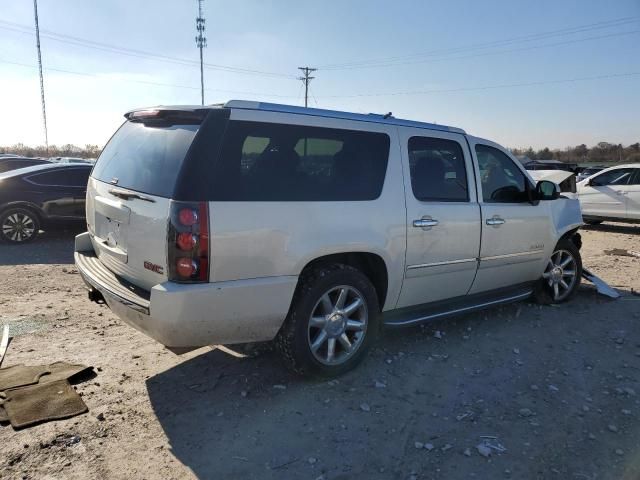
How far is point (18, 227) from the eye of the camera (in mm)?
9141

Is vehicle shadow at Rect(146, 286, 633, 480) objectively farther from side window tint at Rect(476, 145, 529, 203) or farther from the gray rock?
side window tint at Rect(476, 145, 529, 203)

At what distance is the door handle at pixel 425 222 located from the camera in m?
4.09

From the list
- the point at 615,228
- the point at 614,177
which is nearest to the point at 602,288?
the point at 614,177

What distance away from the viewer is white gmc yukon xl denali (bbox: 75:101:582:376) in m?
3.11

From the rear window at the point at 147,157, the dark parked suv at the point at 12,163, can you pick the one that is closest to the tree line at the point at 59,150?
the dark parked suv at the point at 12,163

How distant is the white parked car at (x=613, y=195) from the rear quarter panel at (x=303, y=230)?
9.92m

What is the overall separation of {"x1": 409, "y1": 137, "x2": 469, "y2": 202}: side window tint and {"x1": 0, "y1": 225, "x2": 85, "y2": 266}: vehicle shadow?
594cm

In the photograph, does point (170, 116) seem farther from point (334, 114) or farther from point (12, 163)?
point (12, 163)

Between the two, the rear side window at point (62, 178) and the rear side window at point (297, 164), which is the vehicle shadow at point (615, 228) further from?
the rear side window at point (62, 178)

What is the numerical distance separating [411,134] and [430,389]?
206cm

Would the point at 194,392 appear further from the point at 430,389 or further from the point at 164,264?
the point at 430,389

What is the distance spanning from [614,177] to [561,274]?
8703 mm

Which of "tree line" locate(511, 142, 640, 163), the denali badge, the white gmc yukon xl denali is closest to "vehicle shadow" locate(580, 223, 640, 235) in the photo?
the white gmc yukon xl denali

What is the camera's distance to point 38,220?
9297 millimetres
